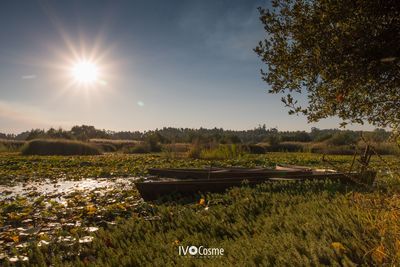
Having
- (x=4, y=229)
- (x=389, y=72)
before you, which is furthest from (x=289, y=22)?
(x=4, y=229)

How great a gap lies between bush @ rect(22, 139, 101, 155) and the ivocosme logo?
93.7 feet

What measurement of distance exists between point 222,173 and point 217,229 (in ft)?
20.6

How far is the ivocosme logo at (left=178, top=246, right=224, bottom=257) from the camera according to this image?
4.66 m

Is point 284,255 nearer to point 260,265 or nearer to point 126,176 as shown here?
point 260,265

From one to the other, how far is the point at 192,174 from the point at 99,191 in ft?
11.3

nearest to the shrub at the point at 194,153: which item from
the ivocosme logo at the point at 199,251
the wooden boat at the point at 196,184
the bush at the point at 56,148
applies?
the bush at the point at 56,148

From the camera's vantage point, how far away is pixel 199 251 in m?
4.86

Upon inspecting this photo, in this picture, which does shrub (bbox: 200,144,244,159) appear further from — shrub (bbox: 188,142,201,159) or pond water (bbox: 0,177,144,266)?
pond water (bbox: 0,177,144,266)

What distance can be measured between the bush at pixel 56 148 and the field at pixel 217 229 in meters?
22.2

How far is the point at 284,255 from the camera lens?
4.00m

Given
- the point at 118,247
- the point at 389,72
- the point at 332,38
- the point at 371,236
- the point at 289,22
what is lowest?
the point at 118,247

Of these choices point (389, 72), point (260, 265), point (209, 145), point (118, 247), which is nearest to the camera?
point (260, 265)

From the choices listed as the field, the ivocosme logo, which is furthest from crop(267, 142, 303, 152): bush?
the ivocosme logo

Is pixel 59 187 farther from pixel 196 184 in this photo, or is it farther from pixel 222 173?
pixel 222 173
